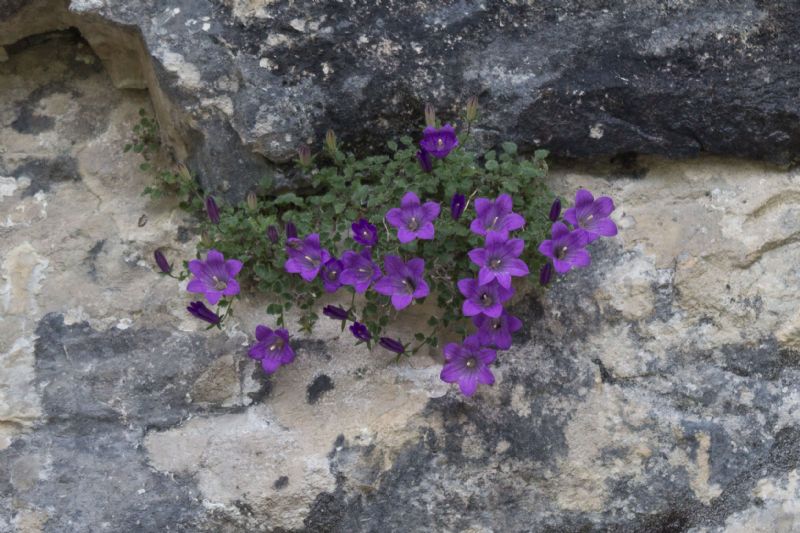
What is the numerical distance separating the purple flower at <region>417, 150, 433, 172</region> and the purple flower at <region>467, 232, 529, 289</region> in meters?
0.31

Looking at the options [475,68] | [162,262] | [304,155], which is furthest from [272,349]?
[475,68]

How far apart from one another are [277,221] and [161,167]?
43cm

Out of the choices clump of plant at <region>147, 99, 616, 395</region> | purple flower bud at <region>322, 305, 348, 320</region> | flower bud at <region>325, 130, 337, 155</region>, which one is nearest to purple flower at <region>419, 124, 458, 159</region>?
clump of plant at <region>147, 99, 616, 395</region>

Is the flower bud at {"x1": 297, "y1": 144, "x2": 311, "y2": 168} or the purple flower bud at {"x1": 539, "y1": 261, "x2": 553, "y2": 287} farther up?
the flower bud at {"x1": 297, "y1": 144, "x2": 311, "y2": 168}

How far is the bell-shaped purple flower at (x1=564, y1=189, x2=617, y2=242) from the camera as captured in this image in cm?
239

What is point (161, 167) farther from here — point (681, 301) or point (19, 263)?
point (681, 301)

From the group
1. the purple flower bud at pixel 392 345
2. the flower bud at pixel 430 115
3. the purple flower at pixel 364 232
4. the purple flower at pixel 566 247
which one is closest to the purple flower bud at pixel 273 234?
the purple flower at pixel 364 232

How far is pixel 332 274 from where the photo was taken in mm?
2463

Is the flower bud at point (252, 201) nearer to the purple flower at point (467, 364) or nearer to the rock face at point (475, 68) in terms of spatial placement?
the rock face at point (475, 68)

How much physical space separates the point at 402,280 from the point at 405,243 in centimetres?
10

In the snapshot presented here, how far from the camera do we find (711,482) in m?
2.33

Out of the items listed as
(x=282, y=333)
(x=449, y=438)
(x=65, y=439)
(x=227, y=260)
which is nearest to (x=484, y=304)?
(x=449, y=438)

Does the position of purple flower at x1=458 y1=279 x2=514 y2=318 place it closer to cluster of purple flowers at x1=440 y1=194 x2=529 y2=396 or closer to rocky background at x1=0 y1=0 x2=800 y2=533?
cluster of purple flowers at x1=440 y1=194 x2=529 y2=396

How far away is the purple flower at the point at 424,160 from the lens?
97.4 inches
